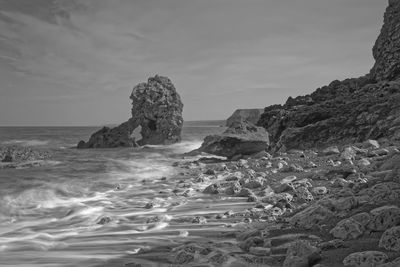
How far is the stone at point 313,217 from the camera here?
16.7 feet

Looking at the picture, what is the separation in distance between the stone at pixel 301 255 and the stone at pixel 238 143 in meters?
18.2

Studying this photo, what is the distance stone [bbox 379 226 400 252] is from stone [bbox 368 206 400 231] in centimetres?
53

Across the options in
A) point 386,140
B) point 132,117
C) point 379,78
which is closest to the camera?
point 386,140

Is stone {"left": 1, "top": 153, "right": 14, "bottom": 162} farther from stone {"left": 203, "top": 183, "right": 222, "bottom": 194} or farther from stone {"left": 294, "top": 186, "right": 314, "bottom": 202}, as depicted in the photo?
stone {"left": 294, "top": 186, "right": 314, "bottom": 202}

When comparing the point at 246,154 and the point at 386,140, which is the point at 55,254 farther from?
the point at 246,154

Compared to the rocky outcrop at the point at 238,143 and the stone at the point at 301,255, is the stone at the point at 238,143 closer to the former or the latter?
the rocky outcrop at the point at 238,143

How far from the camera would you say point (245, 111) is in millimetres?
126562

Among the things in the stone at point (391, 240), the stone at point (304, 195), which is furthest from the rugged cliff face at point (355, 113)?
the stone at point (391, 240)

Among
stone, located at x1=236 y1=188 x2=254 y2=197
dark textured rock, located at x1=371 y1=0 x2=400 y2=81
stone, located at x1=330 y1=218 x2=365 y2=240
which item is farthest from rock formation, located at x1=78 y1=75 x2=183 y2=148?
stone, located at x1=330 y1=218 x2=365 y2=240

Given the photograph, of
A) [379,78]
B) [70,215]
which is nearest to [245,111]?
[379,78]

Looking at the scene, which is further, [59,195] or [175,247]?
[59,195]

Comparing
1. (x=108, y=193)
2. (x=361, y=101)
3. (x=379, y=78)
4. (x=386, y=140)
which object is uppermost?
(x=379, y=78)

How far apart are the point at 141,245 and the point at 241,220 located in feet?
6.55

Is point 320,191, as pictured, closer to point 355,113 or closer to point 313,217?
point 313,217
